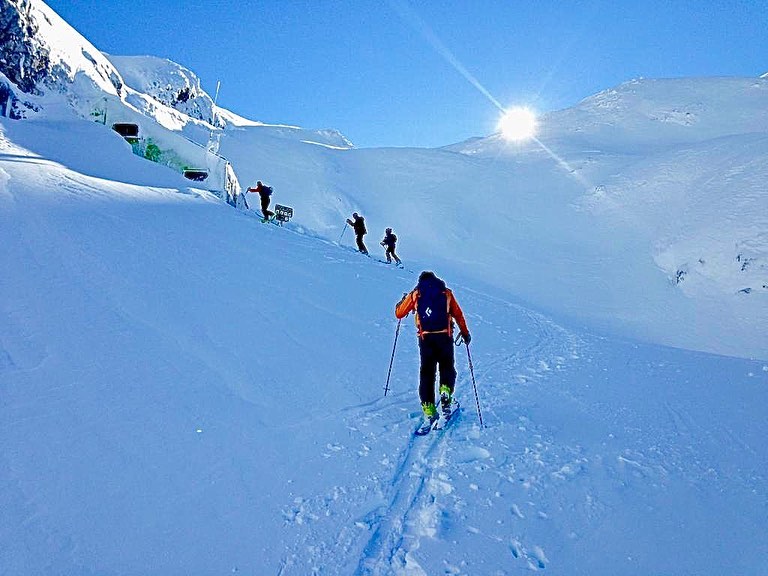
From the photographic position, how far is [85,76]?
21.8 metres

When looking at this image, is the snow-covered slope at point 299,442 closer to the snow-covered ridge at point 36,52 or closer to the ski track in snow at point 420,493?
the ski track in snow at point 420,493

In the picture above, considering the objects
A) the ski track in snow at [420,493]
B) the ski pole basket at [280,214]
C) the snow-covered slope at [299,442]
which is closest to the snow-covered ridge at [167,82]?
the ski pole basket at [280,214]

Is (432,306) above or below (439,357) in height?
above

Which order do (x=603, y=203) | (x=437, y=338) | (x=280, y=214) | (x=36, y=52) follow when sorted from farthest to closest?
(x=603, y=203) < (x=280, y=214) < (x=36, y=52) < (x=437, y=338)

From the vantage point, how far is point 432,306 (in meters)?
5.35

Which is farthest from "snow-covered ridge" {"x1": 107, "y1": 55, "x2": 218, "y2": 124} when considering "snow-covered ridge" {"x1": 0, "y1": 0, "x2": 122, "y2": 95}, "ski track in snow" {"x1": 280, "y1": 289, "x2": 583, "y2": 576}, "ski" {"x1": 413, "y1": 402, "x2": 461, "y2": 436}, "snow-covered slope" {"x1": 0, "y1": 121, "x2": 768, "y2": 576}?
"ski track in snow" {"x1": 280, "y1": 289, "x2": 583, "y2": 576}

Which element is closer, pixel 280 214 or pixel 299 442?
pixel 299 442

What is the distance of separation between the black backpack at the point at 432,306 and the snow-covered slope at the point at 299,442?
1.14 m

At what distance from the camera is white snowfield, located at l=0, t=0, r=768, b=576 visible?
2.93m

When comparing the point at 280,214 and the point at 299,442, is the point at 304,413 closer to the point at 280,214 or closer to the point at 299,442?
the point at 299,442

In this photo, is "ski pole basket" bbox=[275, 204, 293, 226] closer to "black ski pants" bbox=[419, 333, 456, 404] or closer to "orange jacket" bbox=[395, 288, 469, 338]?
"orange jacket" bbox=[395, 288, 469, 338]

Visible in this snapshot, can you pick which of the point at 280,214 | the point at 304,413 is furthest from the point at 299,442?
the point at 280,214

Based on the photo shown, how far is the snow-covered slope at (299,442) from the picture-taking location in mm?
2891

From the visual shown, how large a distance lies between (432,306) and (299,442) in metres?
2.16
